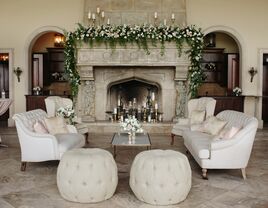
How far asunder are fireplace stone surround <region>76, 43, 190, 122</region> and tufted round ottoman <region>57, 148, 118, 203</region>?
5634 mm

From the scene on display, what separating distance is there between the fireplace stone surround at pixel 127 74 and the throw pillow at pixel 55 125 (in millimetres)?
3482

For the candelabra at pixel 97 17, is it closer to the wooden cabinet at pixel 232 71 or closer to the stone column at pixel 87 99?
the stone column at pixel 87 99

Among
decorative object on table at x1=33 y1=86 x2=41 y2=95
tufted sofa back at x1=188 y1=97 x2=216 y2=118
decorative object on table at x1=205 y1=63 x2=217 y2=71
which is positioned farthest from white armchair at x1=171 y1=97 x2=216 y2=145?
decorative object on table at x1=33 y1=86 x2=41 y2=95

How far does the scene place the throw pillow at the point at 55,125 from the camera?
18.8ft

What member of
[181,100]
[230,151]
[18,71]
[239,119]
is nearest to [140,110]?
[181,100]

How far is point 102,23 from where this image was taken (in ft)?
31.1

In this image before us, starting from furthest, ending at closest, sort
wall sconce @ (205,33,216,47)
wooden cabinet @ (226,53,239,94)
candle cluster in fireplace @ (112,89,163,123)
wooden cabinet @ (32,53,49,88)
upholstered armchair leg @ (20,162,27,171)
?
wall sconce @ (205,33,216,47), wooden cabinet @ (32,53,49,88), wooden cabinet @ (226,53,239,94), candle cluster in fireplace @ (112,89,163,123), upholstered armchair leg @ (20,162,27,171)

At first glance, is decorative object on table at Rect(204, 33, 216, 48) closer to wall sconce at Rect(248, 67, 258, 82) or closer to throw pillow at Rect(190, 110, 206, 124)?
wall sconce at Rect(248, 67, 258, 82)

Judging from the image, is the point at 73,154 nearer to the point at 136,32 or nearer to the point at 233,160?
the point at 233,160

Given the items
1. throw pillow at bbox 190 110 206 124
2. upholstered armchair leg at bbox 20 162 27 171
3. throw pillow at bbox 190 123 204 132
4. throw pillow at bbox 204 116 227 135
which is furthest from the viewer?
throw pillow at bbox 190 110 206 124

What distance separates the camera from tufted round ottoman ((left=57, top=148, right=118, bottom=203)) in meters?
3.66

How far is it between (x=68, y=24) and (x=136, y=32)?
2290mm

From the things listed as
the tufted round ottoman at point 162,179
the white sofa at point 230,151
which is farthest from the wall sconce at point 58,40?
the tufted round ottoman at point 162,179

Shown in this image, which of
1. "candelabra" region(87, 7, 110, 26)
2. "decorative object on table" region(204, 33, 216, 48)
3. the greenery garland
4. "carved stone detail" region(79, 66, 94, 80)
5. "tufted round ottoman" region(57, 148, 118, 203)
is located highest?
"candelabra" region(87, 7, 110, 26)
